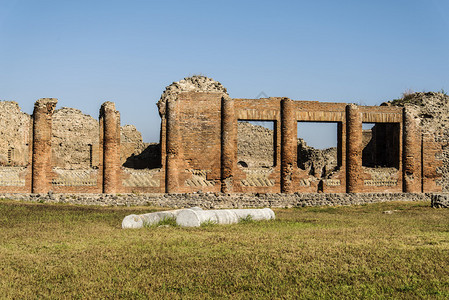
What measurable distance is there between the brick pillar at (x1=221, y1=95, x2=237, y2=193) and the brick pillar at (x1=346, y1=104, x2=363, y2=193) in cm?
466

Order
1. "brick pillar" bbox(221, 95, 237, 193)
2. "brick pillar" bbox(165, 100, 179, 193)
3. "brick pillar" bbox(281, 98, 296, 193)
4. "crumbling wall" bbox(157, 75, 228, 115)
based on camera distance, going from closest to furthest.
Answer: "brick pillar" bbox(165, 100, 179, 193), "brick pillar" bbox(221, 95, 237, 193), "crumbling wall" bbox(157, 75, 228, 115), "brick pillar" bbox(281, 98, 296, 193)

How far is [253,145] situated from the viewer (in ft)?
75.4

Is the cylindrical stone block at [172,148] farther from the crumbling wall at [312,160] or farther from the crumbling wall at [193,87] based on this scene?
the crumbling wall at [312,160]

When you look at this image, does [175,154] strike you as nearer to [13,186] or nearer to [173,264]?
[13,186]

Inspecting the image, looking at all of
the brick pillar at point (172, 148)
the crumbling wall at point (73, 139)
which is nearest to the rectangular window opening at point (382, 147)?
the brick pillar at point (172, 148)

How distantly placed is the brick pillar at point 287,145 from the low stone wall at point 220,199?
507 mm

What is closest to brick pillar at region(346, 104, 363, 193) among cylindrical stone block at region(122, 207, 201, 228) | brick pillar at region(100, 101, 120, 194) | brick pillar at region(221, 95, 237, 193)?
brick pillar at region(221, 95, 237, 193)

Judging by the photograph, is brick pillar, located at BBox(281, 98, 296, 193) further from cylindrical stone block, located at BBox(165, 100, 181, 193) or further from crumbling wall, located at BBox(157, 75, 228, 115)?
cylindrical stone block, located at BBox(165, 100, 181, 193)

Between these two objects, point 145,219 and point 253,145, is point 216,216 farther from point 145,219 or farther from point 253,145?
point 253,145

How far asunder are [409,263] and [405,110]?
15357mm

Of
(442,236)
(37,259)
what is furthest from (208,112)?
(37,259)

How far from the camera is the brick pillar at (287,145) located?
754 inches

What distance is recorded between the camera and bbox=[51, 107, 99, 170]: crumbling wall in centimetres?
2241

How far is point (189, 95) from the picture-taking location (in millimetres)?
18531
